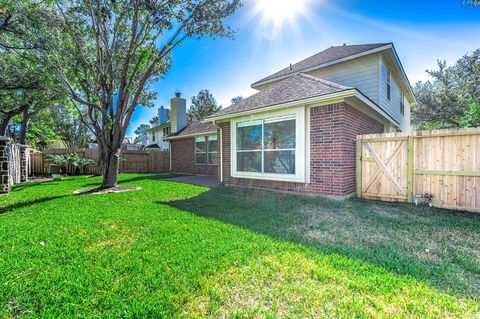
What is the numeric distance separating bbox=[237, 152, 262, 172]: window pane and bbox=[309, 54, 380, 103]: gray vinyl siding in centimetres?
549

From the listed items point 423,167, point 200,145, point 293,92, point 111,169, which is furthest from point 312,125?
point 200,145

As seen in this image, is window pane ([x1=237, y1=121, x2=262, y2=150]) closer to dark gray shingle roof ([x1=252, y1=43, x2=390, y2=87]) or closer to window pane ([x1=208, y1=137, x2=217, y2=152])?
dark gray shingle roof ([x1=252, y1=43, x2=390, y2=87])

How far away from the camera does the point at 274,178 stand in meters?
7.00

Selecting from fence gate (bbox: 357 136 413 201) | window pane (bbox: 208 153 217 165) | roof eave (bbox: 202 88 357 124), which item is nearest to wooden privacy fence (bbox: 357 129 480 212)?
fence gate (bbox: 357 136 413 201)

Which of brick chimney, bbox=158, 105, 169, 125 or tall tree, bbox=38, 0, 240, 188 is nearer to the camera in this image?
tall tree, bbox=38, 0, 240, 188

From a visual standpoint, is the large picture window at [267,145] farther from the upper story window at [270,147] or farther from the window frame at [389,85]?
the window frame at [389,85]

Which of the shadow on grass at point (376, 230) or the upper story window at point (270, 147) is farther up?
the upper story window at point (270, 147)

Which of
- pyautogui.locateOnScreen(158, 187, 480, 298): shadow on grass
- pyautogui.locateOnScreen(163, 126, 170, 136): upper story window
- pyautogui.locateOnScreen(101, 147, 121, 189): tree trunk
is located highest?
pyautogui.locateOnScreen(163, 126, 170, 136): upper story window

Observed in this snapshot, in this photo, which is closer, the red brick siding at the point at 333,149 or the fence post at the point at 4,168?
the red brick siding at the point at 333,149

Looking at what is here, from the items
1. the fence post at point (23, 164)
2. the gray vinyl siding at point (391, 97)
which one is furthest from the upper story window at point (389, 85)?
the fence post at point (23, 164)

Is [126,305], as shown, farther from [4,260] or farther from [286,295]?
[4,260]

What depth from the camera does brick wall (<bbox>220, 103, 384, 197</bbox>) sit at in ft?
19.1

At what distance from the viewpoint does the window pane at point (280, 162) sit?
678cm

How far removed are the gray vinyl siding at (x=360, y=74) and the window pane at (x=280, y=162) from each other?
16.3 feet
